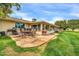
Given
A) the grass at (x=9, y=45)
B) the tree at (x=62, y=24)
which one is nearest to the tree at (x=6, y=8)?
the grass at (x=9, y=45)

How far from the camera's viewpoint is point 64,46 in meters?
1.96

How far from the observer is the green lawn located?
195cm

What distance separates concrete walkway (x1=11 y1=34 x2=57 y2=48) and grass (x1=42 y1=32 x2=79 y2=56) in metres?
0.06

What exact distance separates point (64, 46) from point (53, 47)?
11 centimetres

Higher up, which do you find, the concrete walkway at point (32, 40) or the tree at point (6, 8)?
the tree at point (6, 8)

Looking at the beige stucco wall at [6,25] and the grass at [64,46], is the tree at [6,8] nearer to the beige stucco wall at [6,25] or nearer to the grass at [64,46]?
the beige stucco wall at [6,25]

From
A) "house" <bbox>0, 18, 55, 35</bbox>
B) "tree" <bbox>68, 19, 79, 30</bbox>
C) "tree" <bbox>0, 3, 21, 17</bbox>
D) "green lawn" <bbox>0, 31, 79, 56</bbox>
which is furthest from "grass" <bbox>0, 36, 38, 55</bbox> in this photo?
"tree" <bbox>68, 19, 79, 30</bbox>

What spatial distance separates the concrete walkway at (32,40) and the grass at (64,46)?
6 cm

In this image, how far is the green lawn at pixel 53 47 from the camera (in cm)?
195

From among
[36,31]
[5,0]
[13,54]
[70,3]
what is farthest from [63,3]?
[13,54]

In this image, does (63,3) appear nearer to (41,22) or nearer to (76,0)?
(76,0)

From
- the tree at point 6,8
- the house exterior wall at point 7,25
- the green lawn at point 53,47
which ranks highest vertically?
the tree at point 6,8

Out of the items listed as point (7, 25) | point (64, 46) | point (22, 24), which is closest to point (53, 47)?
point (64, 46)

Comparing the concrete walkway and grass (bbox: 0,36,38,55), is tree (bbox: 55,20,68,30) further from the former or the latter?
grass (bbox: 0,36,38,55)
